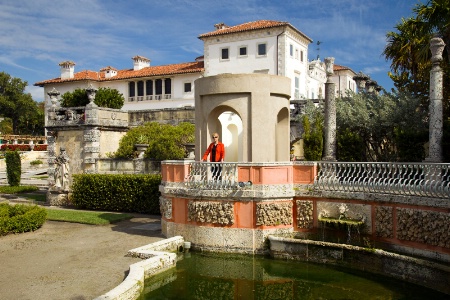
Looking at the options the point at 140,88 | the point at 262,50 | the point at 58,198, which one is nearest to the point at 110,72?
the point at 140,88

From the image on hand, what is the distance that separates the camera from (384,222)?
11.2 m

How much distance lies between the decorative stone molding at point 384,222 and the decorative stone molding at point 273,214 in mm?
2556

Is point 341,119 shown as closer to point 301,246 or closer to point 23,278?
point 301,246

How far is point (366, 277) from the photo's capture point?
10562 mm

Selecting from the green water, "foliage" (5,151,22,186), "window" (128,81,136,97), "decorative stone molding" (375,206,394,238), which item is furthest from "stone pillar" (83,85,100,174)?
"window" (128,81,136,97)

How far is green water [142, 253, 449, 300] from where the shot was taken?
9.57 metres

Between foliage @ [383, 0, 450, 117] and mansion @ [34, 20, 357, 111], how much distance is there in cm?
2001

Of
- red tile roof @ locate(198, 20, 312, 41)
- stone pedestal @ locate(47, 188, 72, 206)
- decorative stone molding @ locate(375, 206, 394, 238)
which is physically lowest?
stone pedestal @ locate(47, 188, 72, 206)

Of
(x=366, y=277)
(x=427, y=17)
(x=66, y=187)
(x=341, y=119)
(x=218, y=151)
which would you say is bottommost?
(x=366, y=277)

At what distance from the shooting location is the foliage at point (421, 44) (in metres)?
15.3

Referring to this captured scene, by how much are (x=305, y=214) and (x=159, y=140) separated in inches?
410

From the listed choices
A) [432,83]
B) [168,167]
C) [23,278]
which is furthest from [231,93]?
[23,278]

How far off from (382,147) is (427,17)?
602 cm

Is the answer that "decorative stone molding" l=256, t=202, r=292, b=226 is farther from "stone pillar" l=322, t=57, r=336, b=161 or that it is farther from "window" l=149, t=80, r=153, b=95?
"window" l=149, t=80, r=153, b=95
